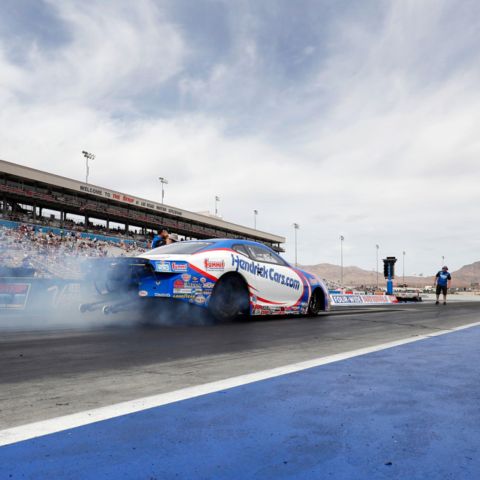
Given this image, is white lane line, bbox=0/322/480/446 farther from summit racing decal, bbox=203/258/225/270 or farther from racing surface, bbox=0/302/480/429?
summit racing decal, bbox=203/258/225/270

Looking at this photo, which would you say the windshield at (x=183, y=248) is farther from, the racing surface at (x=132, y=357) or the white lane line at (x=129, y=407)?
the white lane line at (x=129, y=407)

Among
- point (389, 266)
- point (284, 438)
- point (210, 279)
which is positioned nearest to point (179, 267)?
point (210, 279)

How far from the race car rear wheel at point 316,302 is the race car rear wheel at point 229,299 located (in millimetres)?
2200

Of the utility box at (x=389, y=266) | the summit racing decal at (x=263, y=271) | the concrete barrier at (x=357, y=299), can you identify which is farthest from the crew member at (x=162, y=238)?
the utility box at (x=389, y=266)

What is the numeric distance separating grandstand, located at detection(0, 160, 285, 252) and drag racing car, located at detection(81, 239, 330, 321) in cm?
3071

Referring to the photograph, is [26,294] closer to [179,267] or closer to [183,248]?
[183,248]

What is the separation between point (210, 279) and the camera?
711 cm

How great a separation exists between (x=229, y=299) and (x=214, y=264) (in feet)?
2.37

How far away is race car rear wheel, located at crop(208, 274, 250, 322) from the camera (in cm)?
728

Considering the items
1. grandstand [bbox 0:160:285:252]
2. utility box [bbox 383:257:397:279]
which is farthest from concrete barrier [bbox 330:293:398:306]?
grandstand [bbox 0:160:285:252]

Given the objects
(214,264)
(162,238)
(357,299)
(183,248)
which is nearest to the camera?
(214,264)

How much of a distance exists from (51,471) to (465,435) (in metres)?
1.63

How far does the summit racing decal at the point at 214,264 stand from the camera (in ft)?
23.3

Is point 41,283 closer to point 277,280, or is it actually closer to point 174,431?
point 277,280
